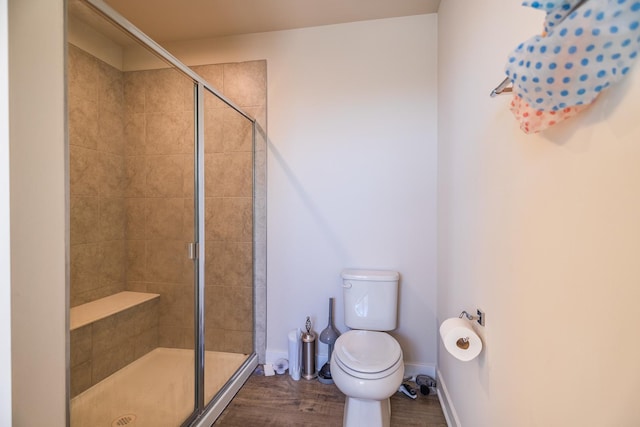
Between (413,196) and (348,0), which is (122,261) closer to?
(413,196)

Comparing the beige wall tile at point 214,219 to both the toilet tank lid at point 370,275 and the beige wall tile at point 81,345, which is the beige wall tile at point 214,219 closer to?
the beige wall tile at point 81,345

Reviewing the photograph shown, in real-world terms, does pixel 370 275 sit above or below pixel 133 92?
below

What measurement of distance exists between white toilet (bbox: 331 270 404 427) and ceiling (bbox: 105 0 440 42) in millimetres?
1790

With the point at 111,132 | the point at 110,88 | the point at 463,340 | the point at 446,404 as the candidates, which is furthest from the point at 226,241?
the point at 446,404

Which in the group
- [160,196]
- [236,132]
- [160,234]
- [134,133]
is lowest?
[160,234]

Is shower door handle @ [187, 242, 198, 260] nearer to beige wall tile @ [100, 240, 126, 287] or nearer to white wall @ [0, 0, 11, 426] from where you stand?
beige wall tile @ [100, 240, 126, 287]

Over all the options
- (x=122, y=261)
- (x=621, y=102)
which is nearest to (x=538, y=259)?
(x=621, y=102)

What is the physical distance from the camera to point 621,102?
479 millimetres

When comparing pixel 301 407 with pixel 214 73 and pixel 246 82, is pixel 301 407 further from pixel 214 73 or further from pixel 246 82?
pixel 214 73

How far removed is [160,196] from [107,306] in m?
0.68

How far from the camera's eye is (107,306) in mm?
1538

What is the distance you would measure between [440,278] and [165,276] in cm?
180

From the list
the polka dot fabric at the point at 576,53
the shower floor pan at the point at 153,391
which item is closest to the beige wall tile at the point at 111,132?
the shower floor pan at the point at 153,391

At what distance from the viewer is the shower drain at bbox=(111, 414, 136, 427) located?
4.36 feet
